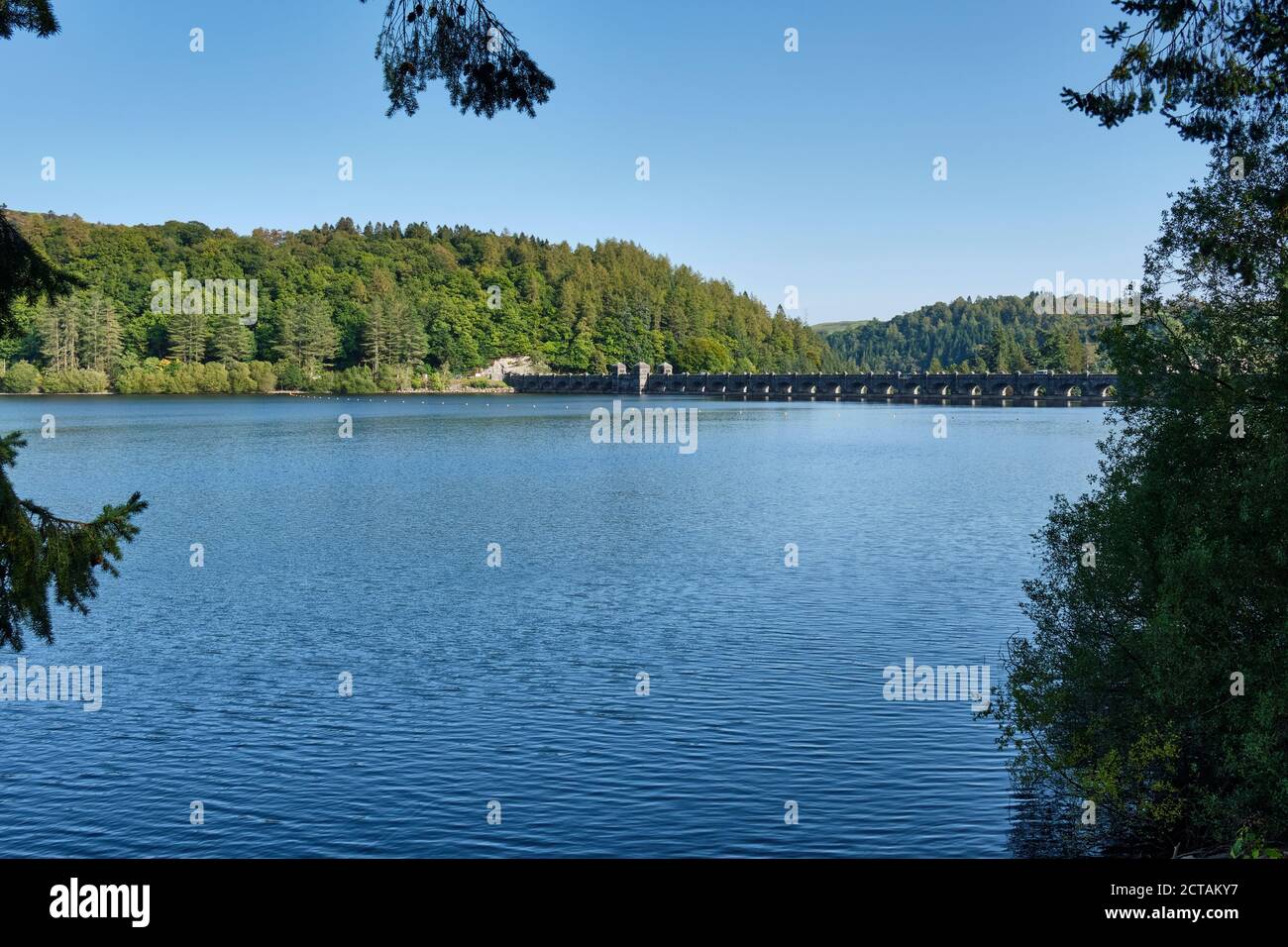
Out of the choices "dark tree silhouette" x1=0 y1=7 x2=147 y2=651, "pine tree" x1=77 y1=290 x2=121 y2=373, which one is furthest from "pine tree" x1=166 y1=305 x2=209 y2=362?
"dark tree silhouette" x1=0 y1=7 x2=147 y2=651

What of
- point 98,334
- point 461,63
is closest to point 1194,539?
point 461,63

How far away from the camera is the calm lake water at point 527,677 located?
1666cm

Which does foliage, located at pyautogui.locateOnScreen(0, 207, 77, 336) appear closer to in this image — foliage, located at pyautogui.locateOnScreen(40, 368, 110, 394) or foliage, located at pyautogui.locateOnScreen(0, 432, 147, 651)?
foliage, located at pyautogui.locateOnScreen(0, 432, 147, 651)

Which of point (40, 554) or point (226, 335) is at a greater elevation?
point (226, 335)

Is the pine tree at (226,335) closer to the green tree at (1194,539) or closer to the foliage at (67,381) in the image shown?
the foliage at (67,381)

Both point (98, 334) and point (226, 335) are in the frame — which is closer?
point (98, 334)

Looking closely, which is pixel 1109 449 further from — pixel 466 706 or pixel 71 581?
pixel 71 581

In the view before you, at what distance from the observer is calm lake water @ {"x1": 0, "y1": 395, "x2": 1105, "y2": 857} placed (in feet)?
54.6

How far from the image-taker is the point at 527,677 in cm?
2395

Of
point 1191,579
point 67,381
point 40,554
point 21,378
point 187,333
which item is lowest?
point 1191,579

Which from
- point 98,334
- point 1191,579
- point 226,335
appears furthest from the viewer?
point 226,335

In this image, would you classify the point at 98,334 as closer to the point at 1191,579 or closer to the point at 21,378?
the point at 21,378
